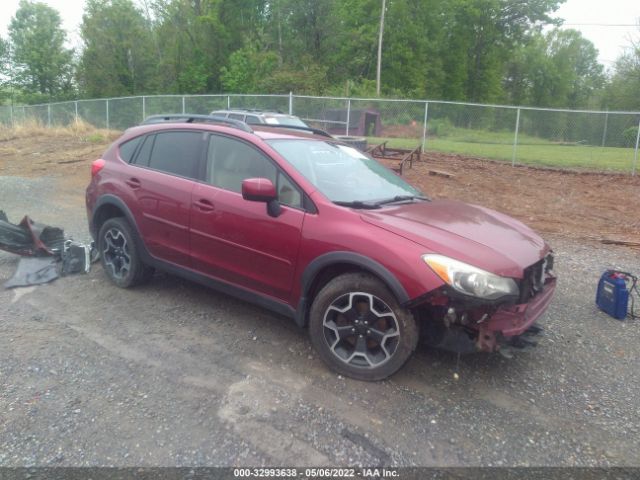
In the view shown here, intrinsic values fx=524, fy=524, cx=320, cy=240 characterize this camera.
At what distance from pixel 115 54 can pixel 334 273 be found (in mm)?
46344

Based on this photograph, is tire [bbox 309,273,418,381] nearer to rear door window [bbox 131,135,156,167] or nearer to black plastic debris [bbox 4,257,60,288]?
rear door window [bbox 131,135,156,167]

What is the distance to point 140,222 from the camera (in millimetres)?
4902

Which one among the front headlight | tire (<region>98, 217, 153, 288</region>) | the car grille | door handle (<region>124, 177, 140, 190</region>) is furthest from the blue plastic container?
door handle (<region>124, 177, 140, 190</region>)

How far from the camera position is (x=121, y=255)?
17.2 feet

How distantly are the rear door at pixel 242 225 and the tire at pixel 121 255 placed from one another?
2.85 ft

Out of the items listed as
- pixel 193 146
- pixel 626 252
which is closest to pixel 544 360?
pixel 193 146

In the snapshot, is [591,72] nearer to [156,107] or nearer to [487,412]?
[156,107]

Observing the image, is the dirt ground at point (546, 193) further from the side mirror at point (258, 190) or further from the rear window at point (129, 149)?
the rear window at point (129, 149)

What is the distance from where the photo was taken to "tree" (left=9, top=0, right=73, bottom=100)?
5175 centimetres

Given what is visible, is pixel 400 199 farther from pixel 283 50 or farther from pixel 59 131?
pixel 283 50

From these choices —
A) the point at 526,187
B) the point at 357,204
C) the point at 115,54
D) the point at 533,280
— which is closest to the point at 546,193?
the point at 526,187

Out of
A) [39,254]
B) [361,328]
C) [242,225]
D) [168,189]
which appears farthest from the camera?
[39,254]

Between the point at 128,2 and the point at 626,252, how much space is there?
163 ft

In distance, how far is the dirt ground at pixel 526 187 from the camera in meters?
9.54
